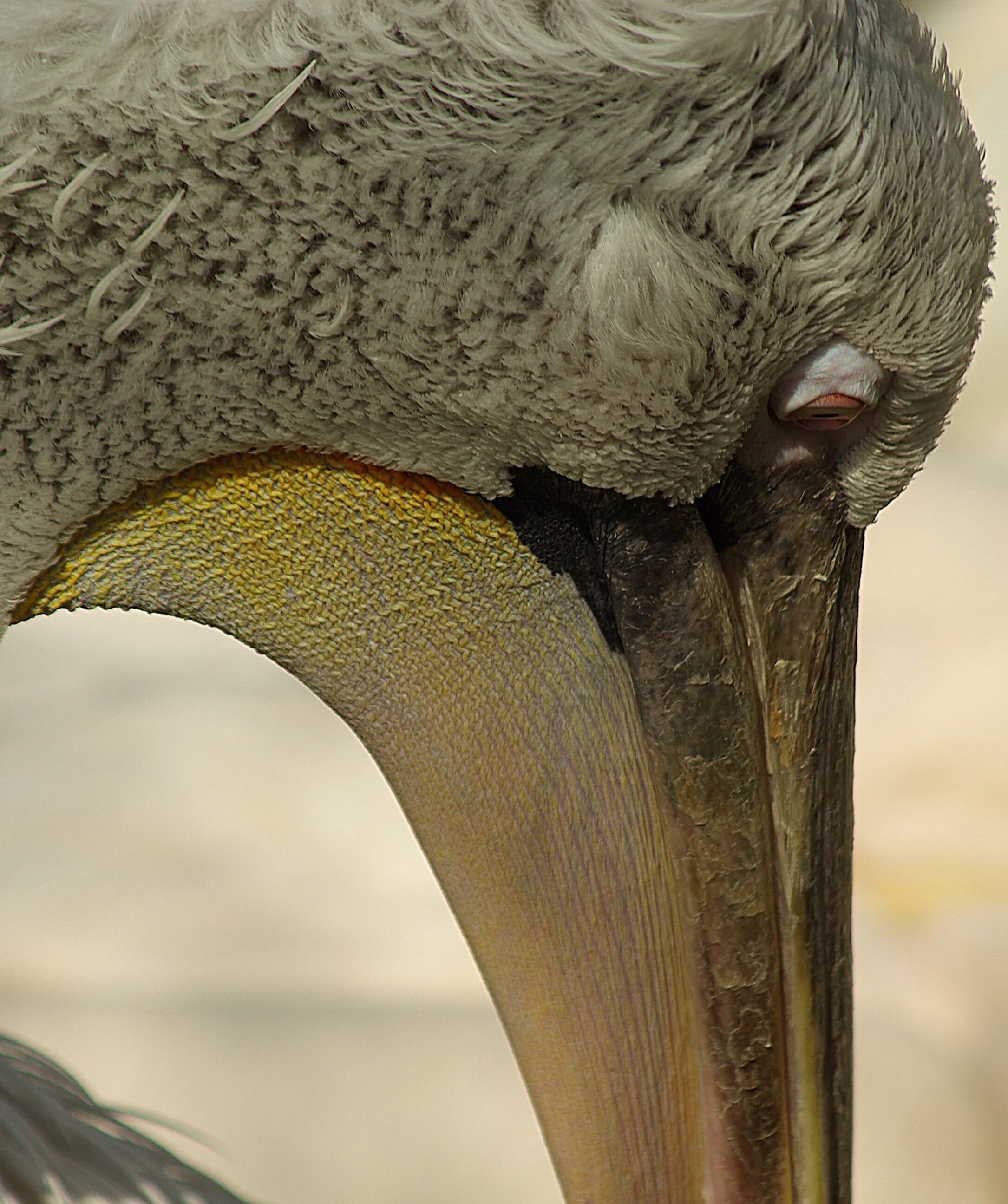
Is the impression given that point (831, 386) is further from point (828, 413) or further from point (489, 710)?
point (489, 710)

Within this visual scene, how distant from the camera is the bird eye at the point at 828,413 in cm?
56

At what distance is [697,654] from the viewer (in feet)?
2.07

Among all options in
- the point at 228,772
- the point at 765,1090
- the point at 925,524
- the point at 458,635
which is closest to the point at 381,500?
the point at 458,635

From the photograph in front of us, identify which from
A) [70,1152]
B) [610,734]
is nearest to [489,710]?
[610,734]

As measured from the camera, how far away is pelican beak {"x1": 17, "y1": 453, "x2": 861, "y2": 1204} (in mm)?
627

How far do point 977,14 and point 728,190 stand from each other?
2715mm

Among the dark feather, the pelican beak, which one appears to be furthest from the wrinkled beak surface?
the dark feather

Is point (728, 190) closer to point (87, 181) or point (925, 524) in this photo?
point (87, 181)

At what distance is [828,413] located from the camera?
577mm

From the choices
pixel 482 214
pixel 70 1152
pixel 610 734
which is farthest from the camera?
pixel 70 1152

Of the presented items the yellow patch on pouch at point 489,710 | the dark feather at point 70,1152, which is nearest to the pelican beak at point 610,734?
the yellow patch on pouch at point 489,710

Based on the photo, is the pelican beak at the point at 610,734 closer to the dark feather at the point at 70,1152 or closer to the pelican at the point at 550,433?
the pelican at the point at 550,433

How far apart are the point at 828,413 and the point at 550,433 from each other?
0.12 meters

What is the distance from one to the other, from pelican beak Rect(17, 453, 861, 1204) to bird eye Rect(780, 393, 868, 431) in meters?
0.03
